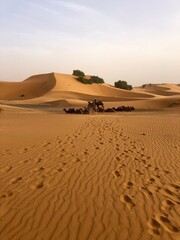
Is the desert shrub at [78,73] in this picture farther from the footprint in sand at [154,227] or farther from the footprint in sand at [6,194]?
the footprint in sand at [154,227]

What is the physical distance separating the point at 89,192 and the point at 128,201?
2.53ft

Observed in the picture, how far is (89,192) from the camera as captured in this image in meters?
5.38

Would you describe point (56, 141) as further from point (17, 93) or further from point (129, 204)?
point (17, 93)

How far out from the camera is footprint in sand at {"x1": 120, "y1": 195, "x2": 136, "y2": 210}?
15.6 feet

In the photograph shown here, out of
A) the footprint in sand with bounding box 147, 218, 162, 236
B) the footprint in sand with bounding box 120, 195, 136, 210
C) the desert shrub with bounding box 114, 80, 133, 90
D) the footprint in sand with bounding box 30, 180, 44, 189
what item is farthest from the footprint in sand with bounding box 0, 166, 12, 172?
the desert shrub with bounding box 114, 80, 133, 90

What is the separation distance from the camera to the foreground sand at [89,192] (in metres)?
4.04

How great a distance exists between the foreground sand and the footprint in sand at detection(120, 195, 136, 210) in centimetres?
2

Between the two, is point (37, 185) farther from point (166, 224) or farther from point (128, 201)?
point (166, 224)

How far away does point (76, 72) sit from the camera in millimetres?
69500

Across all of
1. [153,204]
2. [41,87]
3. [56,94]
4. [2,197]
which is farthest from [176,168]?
[41,87]

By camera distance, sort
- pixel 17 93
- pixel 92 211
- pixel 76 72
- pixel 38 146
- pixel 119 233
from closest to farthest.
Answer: pixel 119 233 < pixel 92 211 < pixel 38 146 < pixel 17 93 < pixel 76 72

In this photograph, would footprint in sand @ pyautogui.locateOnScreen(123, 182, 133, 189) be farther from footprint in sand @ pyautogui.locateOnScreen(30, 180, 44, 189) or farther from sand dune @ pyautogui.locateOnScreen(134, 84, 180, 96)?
sand dune @ pyautogui.locateOnScreen(134, 84, 180, 96)

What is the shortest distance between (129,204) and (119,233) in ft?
3.05

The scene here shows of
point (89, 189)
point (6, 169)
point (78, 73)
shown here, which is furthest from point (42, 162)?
point (78, 73)
